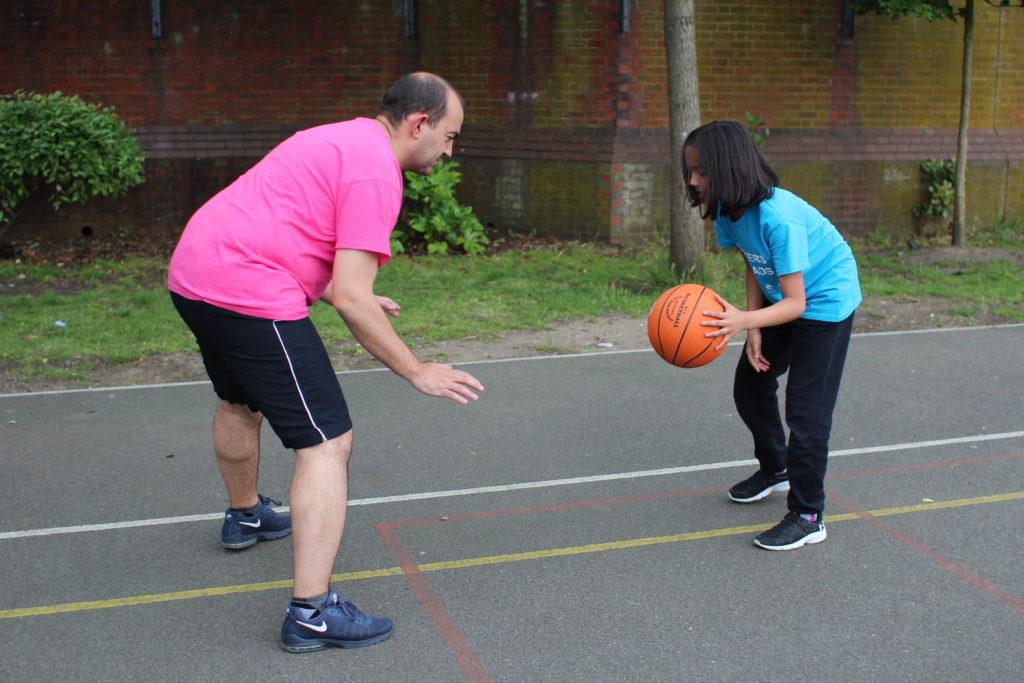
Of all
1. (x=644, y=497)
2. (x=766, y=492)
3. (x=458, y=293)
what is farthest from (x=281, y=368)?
(x=458, y=293)

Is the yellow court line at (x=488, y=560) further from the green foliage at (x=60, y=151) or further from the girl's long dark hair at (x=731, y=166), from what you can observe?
the green foliage at (x=60, y=151)

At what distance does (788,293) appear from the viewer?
15.7 ft

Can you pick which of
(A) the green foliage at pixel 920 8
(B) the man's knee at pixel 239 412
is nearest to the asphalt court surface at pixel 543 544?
(B) the man's knee at pixel 239 412

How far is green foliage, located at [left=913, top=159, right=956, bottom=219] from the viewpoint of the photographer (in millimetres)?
14781

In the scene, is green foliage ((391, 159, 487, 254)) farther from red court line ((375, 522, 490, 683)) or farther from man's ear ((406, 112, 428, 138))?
man's ear ((406, 112, 428, 138))

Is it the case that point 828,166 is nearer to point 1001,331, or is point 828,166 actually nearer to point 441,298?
point 1001,331

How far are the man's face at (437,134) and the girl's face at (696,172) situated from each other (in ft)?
3.71

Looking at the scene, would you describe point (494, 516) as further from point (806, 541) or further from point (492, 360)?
point (492, 360)

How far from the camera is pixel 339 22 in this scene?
1482 centimetres

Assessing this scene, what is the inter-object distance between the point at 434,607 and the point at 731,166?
2.18m

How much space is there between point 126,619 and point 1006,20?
14.7m

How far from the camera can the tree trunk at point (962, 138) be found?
1312 centimetres

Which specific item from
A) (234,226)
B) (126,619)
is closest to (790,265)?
(234,226)

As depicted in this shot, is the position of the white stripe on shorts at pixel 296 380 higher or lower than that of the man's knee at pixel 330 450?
higher
